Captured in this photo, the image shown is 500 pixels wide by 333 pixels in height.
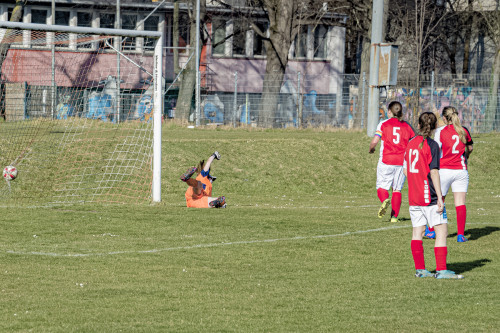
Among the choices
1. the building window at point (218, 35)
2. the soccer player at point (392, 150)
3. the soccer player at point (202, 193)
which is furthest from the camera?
the building window at point (218, 35)

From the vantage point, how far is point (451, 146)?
12.0m

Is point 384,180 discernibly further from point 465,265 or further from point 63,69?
point 63,69

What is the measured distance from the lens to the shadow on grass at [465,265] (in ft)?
31.8

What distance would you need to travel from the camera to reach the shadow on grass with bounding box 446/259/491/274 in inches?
382

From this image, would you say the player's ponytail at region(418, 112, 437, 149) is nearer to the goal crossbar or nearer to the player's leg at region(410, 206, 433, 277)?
the player's leg at region(410, 206, 433, 277)

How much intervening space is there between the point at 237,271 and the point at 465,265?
2.91 m

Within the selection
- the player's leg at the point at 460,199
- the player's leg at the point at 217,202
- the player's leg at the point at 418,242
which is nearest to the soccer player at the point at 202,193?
the player's leg at the point at 217,202

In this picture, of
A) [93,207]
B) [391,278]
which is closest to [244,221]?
[93,207]

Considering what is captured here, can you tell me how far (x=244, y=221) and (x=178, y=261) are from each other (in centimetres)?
409

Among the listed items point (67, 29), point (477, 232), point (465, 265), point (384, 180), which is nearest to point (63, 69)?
point (67, 29)

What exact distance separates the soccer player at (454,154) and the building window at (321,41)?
40147 mm

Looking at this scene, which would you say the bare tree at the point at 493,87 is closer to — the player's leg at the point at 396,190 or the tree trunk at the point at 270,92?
the tree trunk at the point at 270,92

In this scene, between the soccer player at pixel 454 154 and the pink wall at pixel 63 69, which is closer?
the soccer player at pixel 454 154

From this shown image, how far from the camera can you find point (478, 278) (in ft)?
29.8
